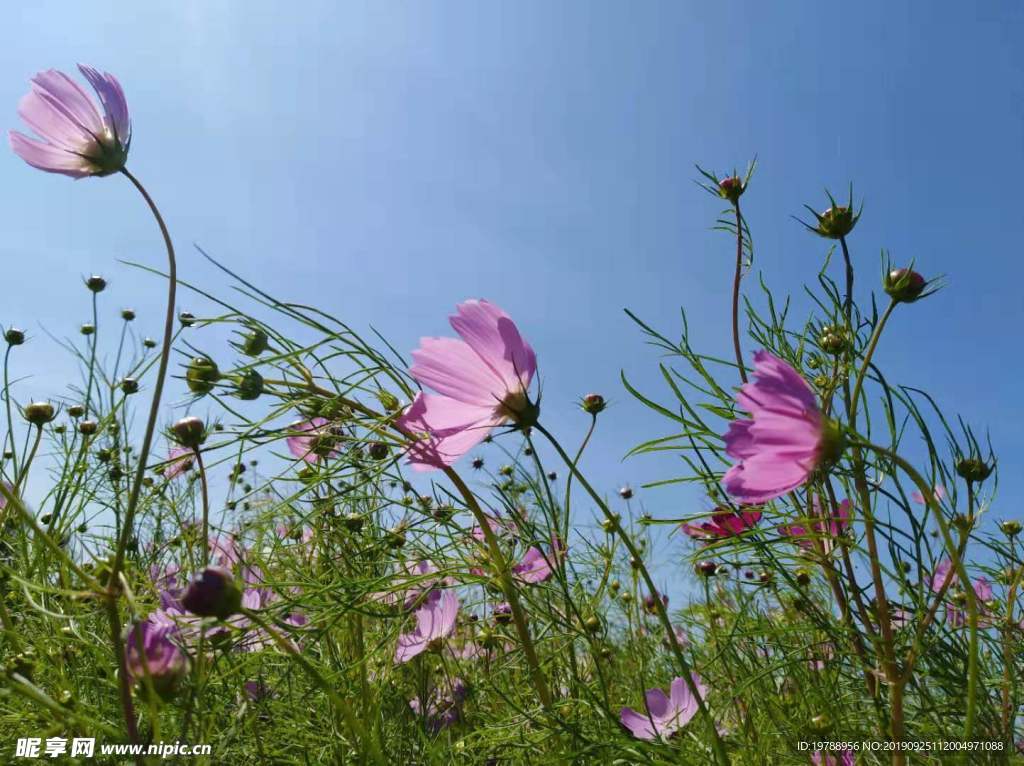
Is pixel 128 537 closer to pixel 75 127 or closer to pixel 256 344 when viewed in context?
pixel 256 344

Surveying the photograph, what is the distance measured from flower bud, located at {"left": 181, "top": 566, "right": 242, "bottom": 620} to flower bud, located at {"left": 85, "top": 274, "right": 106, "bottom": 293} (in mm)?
1634

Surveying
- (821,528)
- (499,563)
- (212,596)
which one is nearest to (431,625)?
(499,563)

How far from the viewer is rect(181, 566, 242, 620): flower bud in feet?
1.33

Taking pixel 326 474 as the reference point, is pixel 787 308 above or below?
above

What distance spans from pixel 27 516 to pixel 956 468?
0.85m

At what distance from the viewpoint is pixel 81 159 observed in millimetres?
707

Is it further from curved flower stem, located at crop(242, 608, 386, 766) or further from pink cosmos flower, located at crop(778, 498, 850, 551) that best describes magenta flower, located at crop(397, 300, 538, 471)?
pink cosmos flower, located at crop(778, 498, 850, 551)

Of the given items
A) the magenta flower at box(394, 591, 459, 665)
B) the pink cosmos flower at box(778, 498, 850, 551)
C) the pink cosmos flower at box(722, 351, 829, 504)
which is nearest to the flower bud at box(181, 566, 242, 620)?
the pink cosmos flower at box(722, 351, 829, 504)

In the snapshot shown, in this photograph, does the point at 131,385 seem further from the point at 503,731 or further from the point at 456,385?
the point at 456,385

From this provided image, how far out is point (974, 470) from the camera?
0.74m

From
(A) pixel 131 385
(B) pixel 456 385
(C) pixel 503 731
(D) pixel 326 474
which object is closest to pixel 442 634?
(C) pixel 503 731

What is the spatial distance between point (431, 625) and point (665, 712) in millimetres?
390

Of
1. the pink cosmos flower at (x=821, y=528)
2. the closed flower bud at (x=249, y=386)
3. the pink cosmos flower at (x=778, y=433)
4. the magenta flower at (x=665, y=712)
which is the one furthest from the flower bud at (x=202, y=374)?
the magenta flower at (x=665, y=712)

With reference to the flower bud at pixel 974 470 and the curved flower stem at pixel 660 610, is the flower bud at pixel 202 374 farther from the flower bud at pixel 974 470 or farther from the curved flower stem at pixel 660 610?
the flower bud at pixel 974 470
